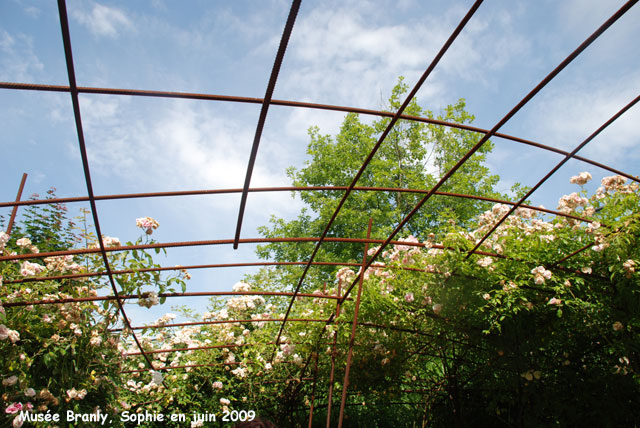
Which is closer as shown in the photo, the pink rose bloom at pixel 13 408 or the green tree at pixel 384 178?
the pink rose bloom at pixel 13 408

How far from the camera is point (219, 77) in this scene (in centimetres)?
231

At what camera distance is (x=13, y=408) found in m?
3.55

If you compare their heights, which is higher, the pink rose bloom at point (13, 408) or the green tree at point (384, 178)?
the green tree at point (384, 178)

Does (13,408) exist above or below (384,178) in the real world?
below

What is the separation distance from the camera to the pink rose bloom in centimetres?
353

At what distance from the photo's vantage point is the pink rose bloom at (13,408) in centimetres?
353

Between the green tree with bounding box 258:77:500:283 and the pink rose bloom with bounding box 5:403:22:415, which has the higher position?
the green tree with bounding box 258:77:500:283

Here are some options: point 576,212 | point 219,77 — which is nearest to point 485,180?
point 576,212

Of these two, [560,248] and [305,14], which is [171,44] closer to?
[305,14]

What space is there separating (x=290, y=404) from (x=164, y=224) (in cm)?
344

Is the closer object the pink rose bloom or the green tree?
the pink rose bloom

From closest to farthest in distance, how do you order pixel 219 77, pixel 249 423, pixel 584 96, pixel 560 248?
pixel 249 423 → pixel 219 77 → pixel 584 96 → pixel 560 248

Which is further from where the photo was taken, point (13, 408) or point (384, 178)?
point (384, 178)

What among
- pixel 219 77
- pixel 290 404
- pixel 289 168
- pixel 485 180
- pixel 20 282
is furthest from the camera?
pixel 289 168
